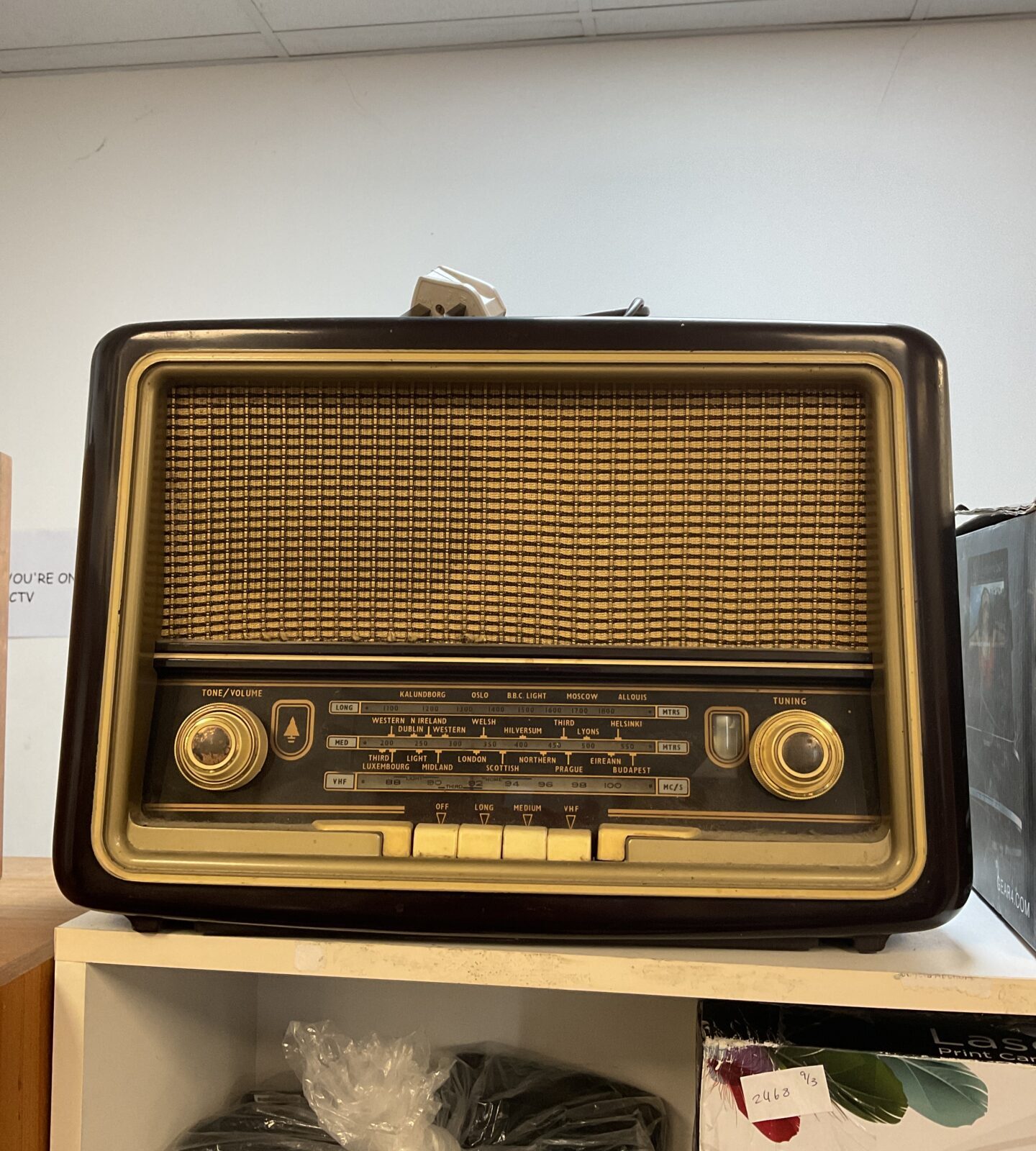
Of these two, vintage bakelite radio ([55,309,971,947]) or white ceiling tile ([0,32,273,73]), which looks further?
white ceiling tile ([0,32,273,73])

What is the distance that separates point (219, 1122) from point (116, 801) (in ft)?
1.05

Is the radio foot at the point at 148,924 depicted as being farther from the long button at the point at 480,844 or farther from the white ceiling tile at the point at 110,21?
the white ceiling tile at the point at 110,21

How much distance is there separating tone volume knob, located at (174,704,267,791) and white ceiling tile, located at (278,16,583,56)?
916 millimetres

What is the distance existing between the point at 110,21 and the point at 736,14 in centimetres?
75

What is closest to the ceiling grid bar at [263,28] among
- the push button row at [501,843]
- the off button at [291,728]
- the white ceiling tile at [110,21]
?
the white ceiling tile at [110,21]

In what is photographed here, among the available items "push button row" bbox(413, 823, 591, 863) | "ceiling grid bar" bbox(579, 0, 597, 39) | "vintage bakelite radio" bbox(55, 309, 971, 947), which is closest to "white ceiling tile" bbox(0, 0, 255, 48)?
"ceiling grid bar" bbox(579, 0, 597, 39)

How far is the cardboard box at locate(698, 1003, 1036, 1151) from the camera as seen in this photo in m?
0.51

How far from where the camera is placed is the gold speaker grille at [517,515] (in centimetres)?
58

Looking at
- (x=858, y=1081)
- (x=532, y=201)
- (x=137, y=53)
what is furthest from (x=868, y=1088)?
(x=137, y=53)

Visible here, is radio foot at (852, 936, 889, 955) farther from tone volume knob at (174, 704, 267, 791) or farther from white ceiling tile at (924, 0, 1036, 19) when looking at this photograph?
white ceiling tile at (924, 0, 1036, 19)

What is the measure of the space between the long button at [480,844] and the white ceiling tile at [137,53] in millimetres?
1049

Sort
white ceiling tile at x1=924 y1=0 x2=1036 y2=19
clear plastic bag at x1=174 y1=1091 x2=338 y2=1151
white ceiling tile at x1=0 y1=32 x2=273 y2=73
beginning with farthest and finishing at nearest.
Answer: white ceiling tile at x1=0 y1=32 x2=273 y2=73 < white ceiling tile at x1=924 y1=0 x2=1036 y2=19 < clear plastic bag at x1=174 y1=1091 x2=338 y2=1151

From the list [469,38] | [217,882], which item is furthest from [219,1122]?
[469,38]

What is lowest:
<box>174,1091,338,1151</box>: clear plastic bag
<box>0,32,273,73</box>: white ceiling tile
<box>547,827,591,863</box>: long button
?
<box>174,1091,338,1151</box>: clear plastic bag
